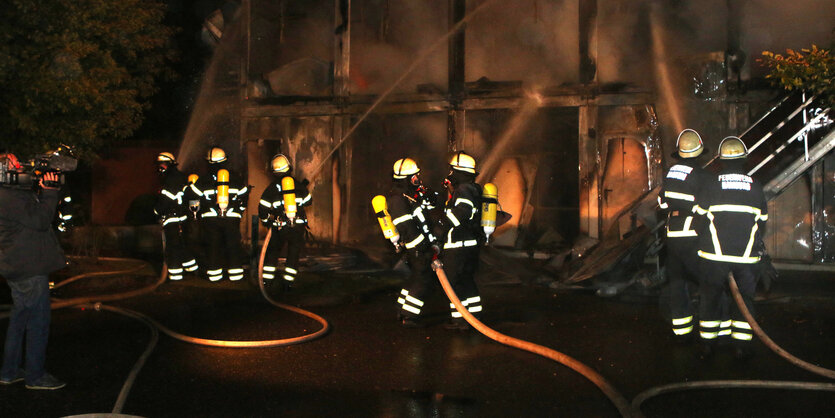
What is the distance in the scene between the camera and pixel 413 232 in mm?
7730

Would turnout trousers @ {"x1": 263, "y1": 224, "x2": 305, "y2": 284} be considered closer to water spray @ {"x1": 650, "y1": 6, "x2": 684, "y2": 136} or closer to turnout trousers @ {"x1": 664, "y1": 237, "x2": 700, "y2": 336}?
turnout trousers @ {"x1": 664, "y1": 237, "x2": 700, "y2": 336}

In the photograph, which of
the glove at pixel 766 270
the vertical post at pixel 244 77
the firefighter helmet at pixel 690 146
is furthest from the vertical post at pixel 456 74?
the firefighter helmet at pixel 690 146

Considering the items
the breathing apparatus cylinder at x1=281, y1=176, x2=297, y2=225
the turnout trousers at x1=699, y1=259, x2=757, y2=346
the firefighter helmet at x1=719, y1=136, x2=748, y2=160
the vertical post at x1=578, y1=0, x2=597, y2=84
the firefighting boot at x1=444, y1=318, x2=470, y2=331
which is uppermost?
the vertical post at x1=578, y1=0, x2=597, y2=84

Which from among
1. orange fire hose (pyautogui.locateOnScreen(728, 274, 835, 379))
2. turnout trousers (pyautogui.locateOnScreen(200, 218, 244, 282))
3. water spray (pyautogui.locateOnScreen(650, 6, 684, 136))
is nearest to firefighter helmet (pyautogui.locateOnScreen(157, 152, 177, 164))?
turnout trousers (pyautogui.locateOnScreen(200, 218, 244, 282))

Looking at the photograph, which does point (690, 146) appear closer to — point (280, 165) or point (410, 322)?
point (410, 322)

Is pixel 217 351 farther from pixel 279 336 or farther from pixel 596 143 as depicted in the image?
pixel 596 143

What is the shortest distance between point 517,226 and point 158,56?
27.2ft

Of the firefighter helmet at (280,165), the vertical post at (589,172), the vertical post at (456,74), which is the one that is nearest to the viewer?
the firefighter helmet at (280,165)

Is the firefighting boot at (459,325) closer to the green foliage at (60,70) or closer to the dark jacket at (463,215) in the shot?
the dark jacket at (463,215)

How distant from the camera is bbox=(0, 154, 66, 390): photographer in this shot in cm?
555

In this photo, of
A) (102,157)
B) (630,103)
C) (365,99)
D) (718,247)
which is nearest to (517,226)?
(630,103)

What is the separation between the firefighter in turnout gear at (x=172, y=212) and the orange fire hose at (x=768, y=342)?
781 cm

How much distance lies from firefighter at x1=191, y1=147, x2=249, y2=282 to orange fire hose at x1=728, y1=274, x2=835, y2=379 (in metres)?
7.13

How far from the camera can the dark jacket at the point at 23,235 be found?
218 inches
